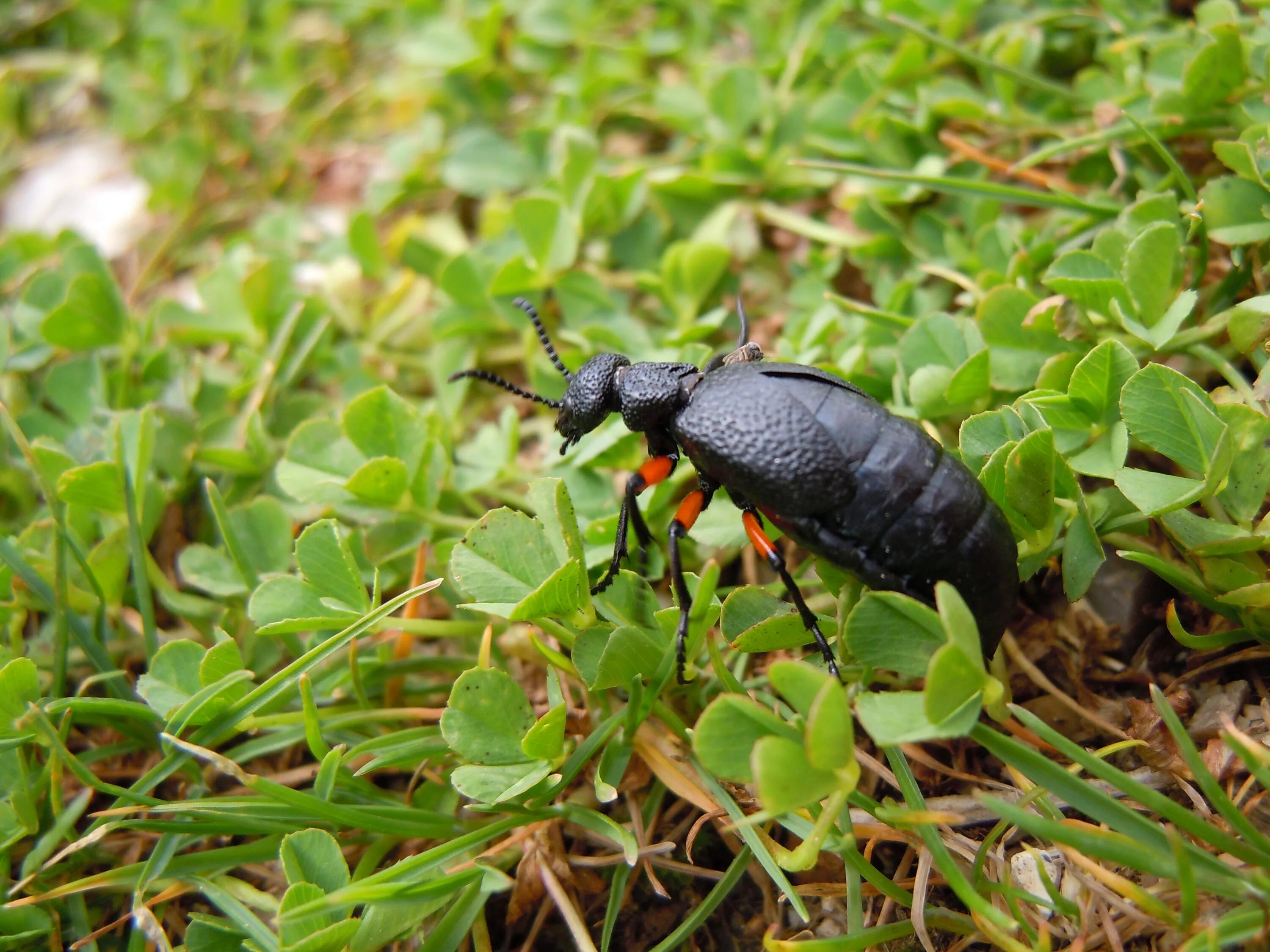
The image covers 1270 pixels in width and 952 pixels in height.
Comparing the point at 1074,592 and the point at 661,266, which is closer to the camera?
the point at 1074,592

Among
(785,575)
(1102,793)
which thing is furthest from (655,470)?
(1102,793)

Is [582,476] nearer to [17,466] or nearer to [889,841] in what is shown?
[889,841]

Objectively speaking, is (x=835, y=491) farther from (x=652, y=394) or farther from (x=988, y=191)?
(x=988, y=191)

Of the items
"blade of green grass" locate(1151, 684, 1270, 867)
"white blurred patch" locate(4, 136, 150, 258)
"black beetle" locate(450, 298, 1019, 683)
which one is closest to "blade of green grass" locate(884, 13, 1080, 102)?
"black beetle" locate(450, 298, 1019, 683)

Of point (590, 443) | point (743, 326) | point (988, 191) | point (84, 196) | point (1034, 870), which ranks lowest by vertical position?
point (1034, 870)

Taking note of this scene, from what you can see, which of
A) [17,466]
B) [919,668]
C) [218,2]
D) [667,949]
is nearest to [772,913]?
[667,949]

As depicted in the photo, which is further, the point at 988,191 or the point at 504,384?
the point at 504,384
